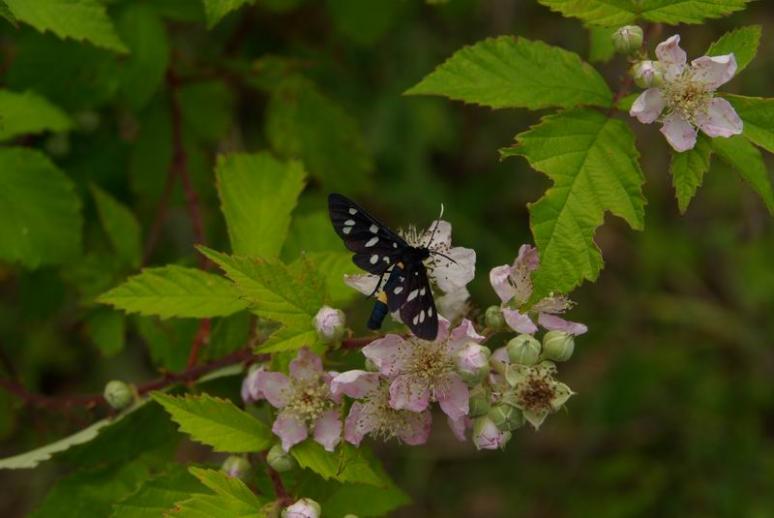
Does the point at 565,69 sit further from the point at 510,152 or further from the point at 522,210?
the point at 522,210

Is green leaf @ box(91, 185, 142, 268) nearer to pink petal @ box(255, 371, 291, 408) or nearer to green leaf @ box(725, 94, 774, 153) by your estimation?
pink petal @ box(255, 371, 291, 408)

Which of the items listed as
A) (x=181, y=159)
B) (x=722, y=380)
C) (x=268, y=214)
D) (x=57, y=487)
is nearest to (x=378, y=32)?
(x=181, y=159)

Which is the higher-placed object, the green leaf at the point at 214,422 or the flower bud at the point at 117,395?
the green leaf at the point at 214,422

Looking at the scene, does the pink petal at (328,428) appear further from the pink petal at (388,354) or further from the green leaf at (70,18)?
the green leaf at (70,18)

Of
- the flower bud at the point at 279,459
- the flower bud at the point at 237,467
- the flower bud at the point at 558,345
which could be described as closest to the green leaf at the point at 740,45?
the flower bud at the point at 558,345

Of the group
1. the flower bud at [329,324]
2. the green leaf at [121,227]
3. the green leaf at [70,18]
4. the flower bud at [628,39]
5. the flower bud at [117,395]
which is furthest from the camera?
the green leaf at [121,227]

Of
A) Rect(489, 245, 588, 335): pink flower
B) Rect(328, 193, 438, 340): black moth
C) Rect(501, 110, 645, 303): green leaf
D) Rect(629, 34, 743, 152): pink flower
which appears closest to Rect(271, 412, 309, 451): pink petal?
Rect(328, 193, 438, 340): black moth
